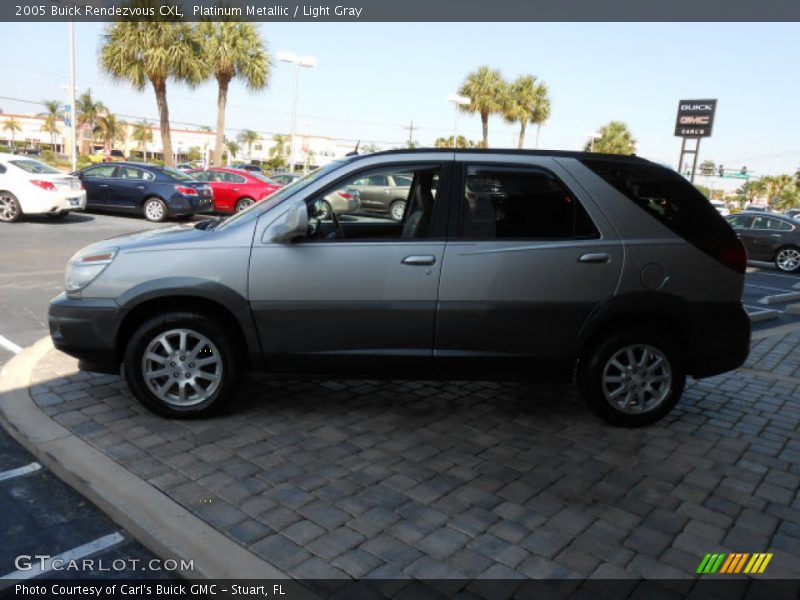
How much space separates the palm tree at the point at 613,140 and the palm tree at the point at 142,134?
7212 centimetres

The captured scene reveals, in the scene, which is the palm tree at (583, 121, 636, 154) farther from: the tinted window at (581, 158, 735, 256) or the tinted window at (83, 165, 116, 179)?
the tinted window at (581, 158, 735, 256)

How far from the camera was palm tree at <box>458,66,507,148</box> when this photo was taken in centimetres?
4147

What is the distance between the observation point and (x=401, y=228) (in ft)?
14.5

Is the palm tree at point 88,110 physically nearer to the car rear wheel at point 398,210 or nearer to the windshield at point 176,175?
the windshield at point 176,175

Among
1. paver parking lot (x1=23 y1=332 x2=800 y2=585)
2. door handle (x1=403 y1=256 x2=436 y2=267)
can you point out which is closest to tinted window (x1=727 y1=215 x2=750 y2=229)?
paver parking lot (x1=23 y1=332 x2=800 y2=585)

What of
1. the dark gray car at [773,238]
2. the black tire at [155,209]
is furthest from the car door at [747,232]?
the black tire at [155,209]

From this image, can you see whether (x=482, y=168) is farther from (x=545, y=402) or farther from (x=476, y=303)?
(x=545, y=402)

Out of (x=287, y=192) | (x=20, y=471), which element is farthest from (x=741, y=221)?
(x=20, y=471)

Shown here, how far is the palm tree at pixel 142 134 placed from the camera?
9925 cm

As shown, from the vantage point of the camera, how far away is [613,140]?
5609 centimetres

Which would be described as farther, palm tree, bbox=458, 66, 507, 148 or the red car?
palm tree, bbox=458, 66, 507, 148

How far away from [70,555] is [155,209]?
15.0 m

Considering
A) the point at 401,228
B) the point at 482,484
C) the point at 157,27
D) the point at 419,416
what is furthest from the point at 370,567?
the point at 157,27

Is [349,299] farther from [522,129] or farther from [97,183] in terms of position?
[522,129]
